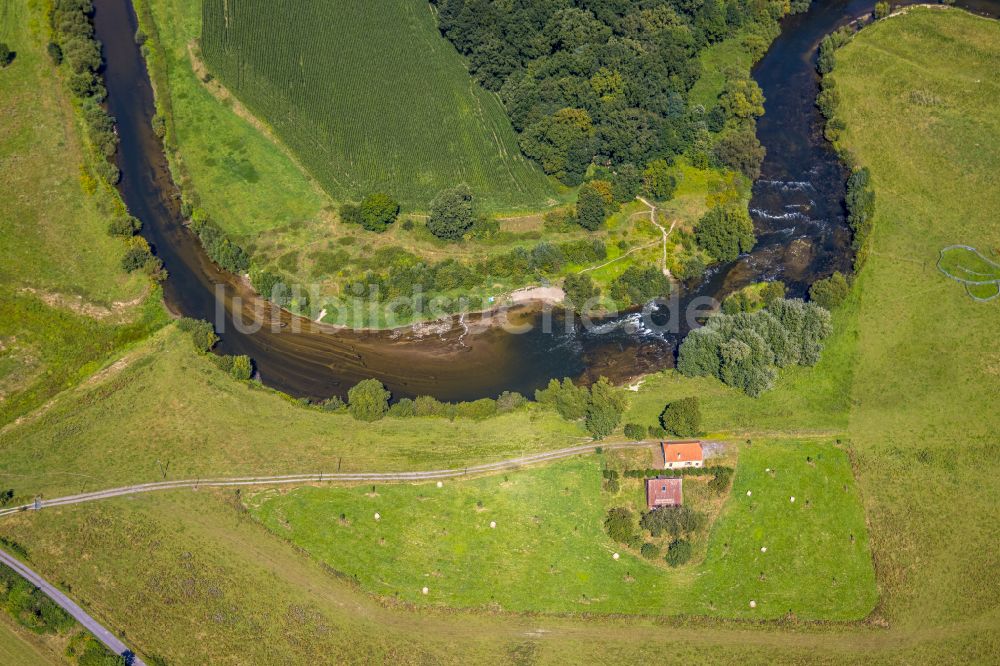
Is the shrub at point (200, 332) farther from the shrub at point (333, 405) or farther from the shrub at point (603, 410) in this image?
the shrub at point (603, 410)

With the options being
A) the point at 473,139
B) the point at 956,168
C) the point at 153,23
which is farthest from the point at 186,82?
the point at 956,168

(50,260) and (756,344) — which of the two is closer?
(756,344)

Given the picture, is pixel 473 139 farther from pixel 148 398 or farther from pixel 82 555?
pixel 82 555

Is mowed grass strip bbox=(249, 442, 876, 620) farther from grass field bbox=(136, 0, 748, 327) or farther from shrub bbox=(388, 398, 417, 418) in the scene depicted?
grass field bbox=(136, 0, 748, 327)

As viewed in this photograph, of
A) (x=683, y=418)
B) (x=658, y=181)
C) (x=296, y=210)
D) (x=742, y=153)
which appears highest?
(x=742, y=153)

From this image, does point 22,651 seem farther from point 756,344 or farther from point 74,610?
A: point 756,344

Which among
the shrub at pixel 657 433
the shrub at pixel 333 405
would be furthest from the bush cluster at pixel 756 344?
the shrub at pixel 333 405

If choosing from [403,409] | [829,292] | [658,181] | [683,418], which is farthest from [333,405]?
[829,292]
